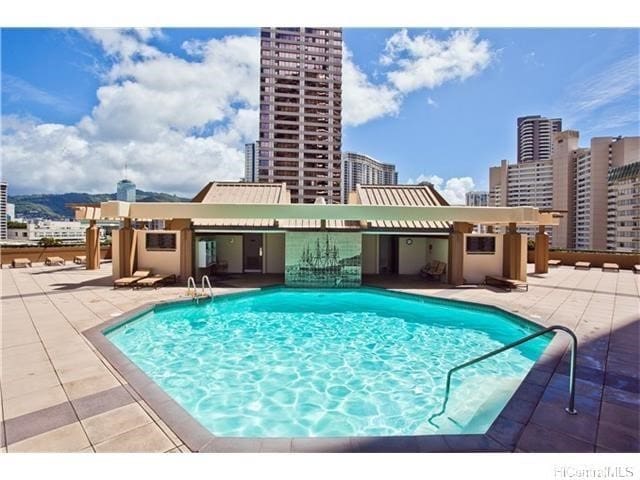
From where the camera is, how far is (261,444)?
3.51m

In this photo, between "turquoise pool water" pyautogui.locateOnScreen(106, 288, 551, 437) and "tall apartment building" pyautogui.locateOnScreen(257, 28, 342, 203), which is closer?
"turquoise pool water" pyautogui.locateOnScreen(106, 288, 551, 437)

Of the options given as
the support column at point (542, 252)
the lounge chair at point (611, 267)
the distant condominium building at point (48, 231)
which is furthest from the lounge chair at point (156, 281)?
the distant condominium building at point (48, 231)

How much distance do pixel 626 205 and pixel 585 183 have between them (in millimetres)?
21613

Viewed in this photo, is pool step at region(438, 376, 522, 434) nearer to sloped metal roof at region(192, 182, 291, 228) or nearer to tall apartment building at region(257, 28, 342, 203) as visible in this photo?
sloped metal roof at region(192, 182, 291, 228)

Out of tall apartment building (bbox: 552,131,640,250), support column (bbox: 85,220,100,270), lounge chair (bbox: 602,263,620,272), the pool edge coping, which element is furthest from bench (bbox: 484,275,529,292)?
tall apartment building (bbox: 552,131,640,250)

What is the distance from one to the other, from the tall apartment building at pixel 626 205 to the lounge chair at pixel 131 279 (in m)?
84.5

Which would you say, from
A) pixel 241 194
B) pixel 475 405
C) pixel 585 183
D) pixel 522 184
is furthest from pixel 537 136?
pixel 475 405

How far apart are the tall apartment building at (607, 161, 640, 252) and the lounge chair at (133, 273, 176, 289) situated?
274 ft

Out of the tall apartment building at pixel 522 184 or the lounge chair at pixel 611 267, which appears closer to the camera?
the lounge chair at pixel 611 267

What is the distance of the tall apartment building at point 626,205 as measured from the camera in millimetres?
61625

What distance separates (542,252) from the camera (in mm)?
17453

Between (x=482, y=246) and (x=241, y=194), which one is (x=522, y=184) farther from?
(x=241, y=194)

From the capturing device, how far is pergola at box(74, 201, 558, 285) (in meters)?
11.6

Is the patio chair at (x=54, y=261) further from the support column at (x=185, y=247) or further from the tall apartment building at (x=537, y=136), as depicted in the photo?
the tall apartment building at (x=537, y=136)
